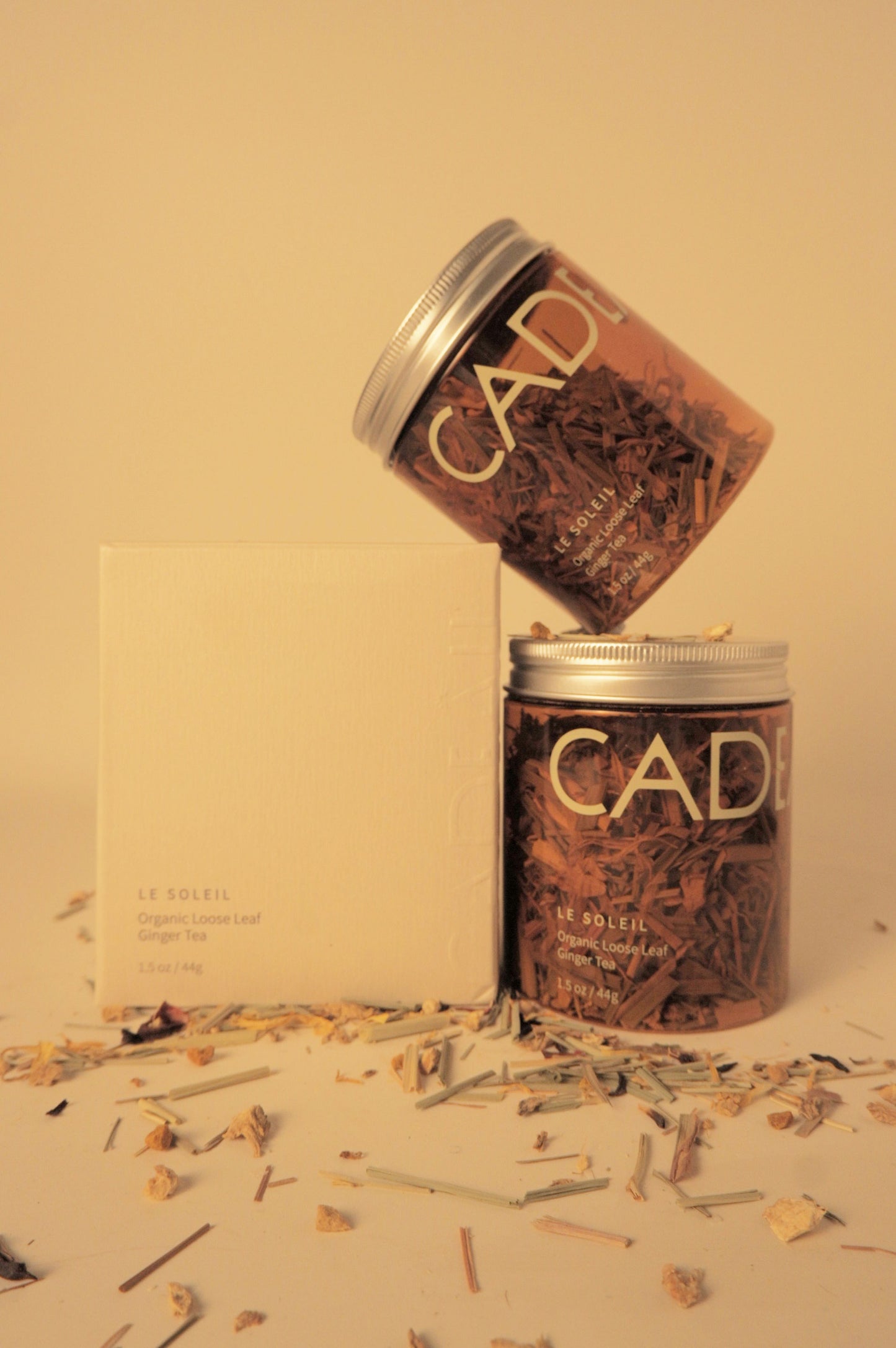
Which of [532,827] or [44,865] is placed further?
[44,865]

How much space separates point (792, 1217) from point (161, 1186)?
0.50 m

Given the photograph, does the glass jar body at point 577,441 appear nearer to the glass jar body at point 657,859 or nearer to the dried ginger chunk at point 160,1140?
the glass jar body at point 657,859

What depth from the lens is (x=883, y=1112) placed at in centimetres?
103

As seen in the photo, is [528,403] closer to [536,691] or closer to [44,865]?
[536,691]

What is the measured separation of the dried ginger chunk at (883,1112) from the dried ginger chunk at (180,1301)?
2.08 feet

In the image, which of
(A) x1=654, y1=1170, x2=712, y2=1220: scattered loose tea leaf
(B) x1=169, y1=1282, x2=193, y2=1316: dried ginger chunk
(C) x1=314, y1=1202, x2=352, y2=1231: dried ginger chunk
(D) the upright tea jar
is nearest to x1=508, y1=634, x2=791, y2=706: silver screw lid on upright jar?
(D) the upright tea jar

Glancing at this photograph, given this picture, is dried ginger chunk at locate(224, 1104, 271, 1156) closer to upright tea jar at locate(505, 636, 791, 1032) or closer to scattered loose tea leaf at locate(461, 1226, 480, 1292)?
scattered loose tea leaf at locate(461, 1226, 480, 1292)

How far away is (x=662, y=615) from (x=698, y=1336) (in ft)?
5.88

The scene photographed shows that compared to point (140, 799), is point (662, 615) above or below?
above

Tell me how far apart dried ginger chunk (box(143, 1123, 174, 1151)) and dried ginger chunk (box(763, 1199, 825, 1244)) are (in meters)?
0.50

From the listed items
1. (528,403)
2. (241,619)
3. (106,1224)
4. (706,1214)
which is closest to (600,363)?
(528,403)

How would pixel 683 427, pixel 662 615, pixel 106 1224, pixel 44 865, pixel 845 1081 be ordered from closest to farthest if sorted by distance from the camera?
pixel 106 1224, pixel 845 1081, pixel 683 427, pixel 44 865, pixel 662 615

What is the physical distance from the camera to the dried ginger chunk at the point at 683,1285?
758 mm

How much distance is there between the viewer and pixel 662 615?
7.89ft
